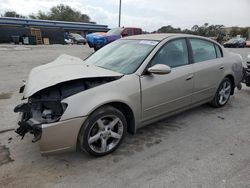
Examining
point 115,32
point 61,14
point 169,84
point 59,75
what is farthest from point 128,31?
point 61,14

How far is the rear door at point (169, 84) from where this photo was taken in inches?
127

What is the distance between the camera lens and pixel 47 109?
271 cm

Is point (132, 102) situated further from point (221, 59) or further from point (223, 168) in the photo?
point (221, 59)

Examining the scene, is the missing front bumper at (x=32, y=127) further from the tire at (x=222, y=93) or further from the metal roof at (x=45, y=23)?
the metal roof at (x=45, y=23)

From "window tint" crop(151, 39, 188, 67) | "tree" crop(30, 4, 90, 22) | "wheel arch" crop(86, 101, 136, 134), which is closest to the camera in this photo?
"wheel arch" crop(86, 101, 136, 134)

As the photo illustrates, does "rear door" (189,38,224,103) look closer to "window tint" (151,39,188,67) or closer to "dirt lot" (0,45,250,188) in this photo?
"window tint" (151,39,188,67)

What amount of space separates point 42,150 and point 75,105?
62 centimetres

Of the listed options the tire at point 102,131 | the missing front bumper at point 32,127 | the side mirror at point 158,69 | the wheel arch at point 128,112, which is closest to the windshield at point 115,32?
the side mirror at point 158,69

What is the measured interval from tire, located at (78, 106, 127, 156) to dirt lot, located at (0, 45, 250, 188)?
141mm

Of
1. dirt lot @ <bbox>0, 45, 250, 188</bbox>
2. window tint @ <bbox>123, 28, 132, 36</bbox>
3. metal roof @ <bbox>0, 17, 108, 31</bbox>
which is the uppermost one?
metal roof @ <bbox>0, 17, 108, 31</bbox>

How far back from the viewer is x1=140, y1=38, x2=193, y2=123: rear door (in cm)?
323

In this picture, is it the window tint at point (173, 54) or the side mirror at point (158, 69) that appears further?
the window tint at point (173, 54)

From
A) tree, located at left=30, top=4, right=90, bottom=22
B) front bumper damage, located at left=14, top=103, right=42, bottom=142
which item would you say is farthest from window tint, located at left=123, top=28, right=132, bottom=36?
tree, located at left=30, top=4, right=90, bottom=22

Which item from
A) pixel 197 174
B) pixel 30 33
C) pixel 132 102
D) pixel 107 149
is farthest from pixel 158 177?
pixel 30 33
